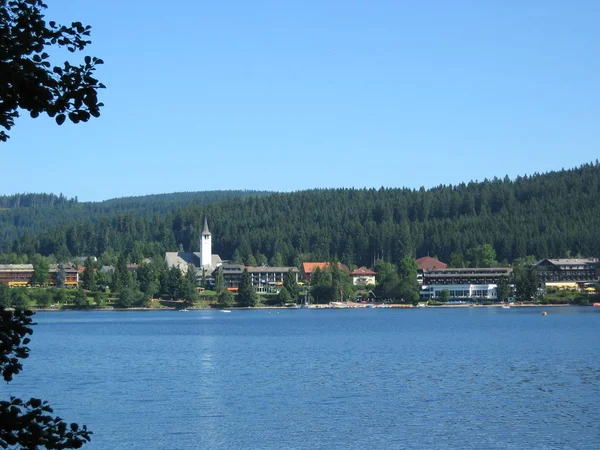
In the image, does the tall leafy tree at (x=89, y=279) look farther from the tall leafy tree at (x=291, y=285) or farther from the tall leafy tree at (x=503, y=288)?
the tall leafy tree at (x=503, y=288)

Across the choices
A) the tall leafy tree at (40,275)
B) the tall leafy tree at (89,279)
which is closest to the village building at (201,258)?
the tall leafy tree at (40,275)

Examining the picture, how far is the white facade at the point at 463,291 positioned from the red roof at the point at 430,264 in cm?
1031

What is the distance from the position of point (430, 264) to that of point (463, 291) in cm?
1354

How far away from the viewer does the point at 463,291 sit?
157 m

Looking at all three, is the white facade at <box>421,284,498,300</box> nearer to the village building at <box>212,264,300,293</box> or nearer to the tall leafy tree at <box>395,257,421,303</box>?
the tall leafy tree at <box>395,257,421,303</box>

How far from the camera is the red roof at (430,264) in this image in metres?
168

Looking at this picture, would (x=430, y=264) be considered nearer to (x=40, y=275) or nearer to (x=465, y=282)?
(x=465, y=282)

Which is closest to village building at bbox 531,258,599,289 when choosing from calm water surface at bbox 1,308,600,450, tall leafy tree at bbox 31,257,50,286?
tall leafy tree at bbox 31,257,50,286

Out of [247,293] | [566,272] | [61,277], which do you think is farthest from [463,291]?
[61,277]

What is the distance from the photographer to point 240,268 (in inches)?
6663

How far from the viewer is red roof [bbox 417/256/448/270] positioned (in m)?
168

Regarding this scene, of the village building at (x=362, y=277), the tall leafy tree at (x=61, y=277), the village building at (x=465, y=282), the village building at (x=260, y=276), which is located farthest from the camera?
the village building at (x=362, y=277)

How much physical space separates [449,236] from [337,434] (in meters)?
161

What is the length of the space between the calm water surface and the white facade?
260 feet
